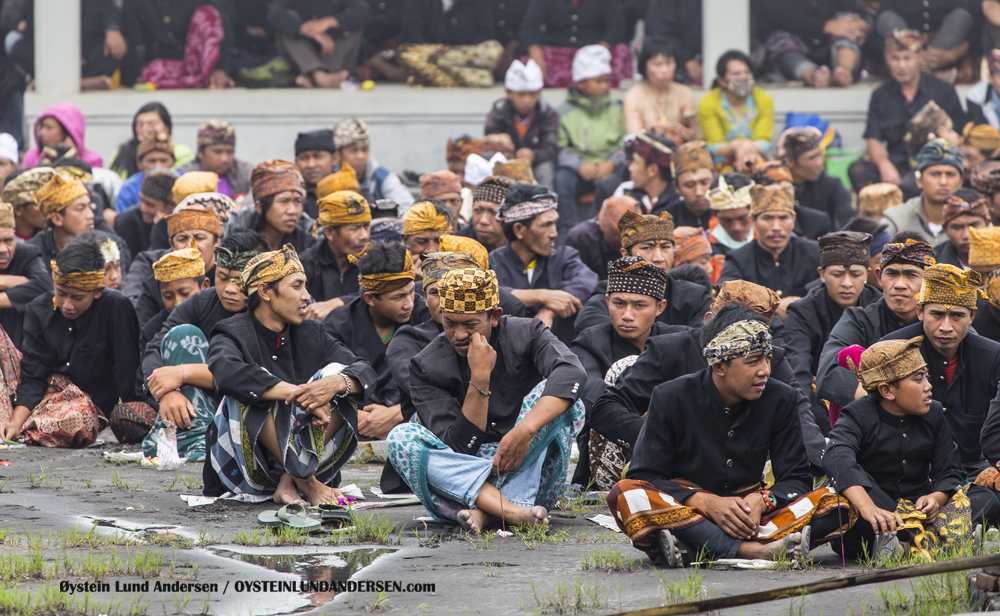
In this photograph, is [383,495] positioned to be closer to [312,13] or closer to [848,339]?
[848,339]

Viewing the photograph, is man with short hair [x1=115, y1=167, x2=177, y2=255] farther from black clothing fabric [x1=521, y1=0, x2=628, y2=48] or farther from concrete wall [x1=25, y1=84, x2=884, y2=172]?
black clothing fabric [x1=521, y1=0, x2=628, y2=48]

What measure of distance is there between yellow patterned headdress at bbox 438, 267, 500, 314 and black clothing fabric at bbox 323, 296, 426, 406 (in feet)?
6.03

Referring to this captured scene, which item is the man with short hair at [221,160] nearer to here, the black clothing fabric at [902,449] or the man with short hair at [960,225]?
the man with short hair at [960,225]

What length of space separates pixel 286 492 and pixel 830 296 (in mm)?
3611

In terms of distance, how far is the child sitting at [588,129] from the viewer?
38.5 feet

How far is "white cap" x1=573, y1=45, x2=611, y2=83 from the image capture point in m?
11.9

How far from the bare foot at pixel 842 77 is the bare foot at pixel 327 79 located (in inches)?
215

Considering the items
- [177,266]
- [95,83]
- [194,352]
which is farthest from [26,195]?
[95,83]

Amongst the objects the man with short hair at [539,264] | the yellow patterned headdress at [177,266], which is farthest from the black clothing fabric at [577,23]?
the yellow patterned headdress at [177,266]

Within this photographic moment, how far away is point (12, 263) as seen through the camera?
8.55 metres

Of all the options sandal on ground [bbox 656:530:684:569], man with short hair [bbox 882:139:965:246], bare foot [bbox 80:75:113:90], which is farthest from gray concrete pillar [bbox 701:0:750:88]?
sandal on ground [bbox 656:530:684:569]

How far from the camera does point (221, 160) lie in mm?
10852

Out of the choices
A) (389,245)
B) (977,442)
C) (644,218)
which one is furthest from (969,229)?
(389,245)

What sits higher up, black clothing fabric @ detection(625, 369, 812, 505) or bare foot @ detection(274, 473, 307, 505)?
black clothing fabric @ detection(625, 369, 812, 505)
